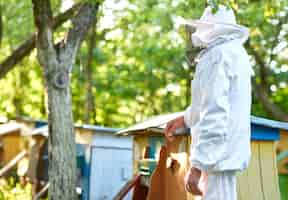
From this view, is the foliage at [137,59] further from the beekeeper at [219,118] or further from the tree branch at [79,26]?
the beekeeper at [219,118]

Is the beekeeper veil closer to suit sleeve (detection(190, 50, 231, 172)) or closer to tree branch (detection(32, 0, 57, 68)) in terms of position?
suit sleeve (detection(190, 50, 231, 172))

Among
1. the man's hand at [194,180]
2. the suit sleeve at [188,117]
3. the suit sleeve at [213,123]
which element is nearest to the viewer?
the suit sleeve at [213,123]

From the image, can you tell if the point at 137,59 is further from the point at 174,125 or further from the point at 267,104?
the point at 174,125

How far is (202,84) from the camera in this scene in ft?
10.2

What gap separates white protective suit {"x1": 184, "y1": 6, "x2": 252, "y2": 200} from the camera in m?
2.96

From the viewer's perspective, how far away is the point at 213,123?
295cm

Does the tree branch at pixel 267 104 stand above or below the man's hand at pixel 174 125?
above

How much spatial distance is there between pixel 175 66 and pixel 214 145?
1155 centimetres

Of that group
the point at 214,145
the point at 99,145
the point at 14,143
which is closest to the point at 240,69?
the point at 214,145

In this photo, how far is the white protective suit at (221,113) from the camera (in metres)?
2.96

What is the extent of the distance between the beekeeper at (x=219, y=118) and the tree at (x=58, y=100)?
11.5 feet

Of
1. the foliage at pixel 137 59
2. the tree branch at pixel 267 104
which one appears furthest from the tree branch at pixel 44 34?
→ the tree branch at pixel 267 104

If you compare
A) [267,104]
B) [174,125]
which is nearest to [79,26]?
[174,125]

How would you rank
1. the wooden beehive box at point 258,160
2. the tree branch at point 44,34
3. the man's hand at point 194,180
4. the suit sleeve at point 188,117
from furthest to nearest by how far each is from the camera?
the tree branch at point 44,34 < the wooden beehive box at point 258,160 < the suit sleeve at point 188,117 < the man's hand at point 194,180
